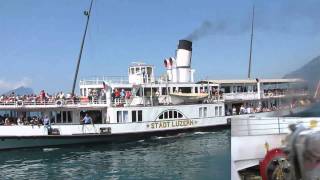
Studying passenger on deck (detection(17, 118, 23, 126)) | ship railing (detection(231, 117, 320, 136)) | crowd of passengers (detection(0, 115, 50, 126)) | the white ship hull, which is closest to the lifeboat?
the white ship hull

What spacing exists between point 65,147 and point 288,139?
27.9m

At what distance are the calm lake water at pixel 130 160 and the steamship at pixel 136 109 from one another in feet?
3.00

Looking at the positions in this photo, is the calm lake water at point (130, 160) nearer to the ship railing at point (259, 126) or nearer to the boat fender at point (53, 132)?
the boat fender at point (53, 132)

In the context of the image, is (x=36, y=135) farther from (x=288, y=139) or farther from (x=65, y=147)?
(x=288, y=139)

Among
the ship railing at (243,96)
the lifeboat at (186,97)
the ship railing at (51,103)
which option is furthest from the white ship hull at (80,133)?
the ship railing at (243,96)

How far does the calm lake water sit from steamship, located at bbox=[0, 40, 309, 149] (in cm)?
91

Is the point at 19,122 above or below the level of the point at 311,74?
below

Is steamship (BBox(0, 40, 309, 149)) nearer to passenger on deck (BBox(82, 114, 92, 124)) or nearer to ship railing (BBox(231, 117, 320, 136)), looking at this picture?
passenger on deck (BBox(82, 114, 92, 124))

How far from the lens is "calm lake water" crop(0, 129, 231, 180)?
2219 cm

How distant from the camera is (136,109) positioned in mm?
35625

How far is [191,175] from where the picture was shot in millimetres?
20781

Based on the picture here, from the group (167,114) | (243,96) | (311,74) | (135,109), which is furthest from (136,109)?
(311,74)

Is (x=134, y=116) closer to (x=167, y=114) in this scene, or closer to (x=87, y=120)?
(x=167, y=114)

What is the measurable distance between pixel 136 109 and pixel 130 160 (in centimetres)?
946
